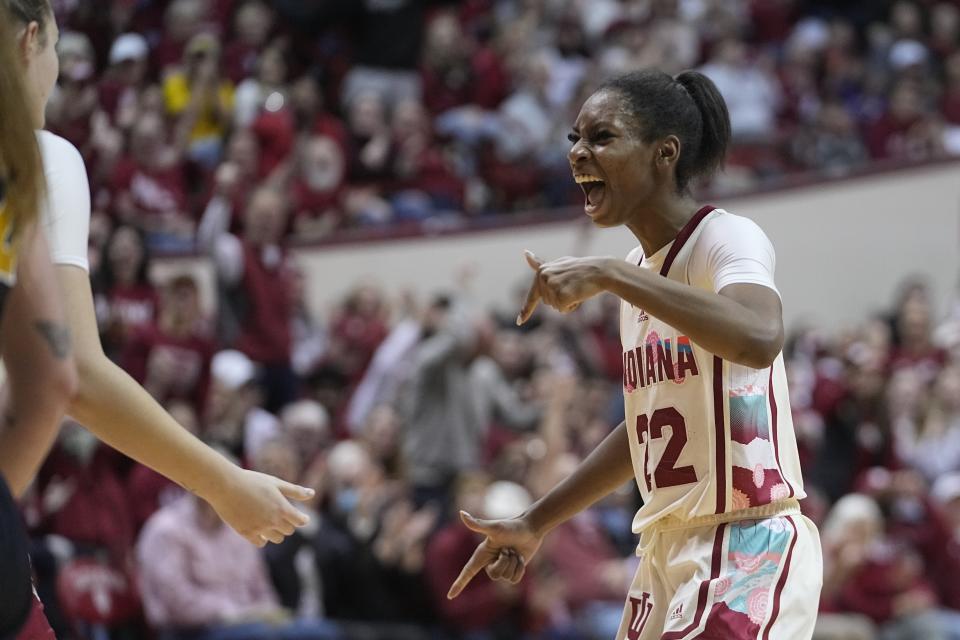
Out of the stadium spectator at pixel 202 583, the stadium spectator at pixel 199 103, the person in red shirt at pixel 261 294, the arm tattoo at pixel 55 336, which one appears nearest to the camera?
the arm tattoo at pixel 55 336

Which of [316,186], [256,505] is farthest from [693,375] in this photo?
[316,186]

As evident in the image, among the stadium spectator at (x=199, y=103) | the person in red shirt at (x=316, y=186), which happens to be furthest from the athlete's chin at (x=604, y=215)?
the person in red shirt at (x=316, y=186)

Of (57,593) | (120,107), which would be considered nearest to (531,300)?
(57,593)

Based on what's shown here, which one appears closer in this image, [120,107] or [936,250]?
[120,107]

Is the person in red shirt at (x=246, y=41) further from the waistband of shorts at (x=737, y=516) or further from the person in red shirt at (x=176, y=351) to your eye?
the waistband of shorts at (x=737, y=516)

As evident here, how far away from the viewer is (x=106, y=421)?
124 inches

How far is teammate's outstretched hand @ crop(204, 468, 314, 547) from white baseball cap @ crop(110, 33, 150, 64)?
6701 mm

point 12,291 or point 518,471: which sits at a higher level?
point 12,291

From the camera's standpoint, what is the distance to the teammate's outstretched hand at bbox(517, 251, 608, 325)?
3510 mm

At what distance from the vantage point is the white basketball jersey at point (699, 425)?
12.7ft

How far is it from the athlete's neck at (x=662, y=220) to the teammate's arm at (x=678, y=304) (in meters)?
0.51

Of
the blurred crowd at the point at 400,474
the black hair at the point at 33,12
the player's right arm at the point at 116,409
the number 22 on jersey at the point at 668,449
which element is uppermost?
the black hair at the point at 33,12

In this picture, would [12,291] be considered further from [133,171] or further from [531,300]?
[133,171]

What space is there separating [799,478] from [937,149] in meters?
11.4
